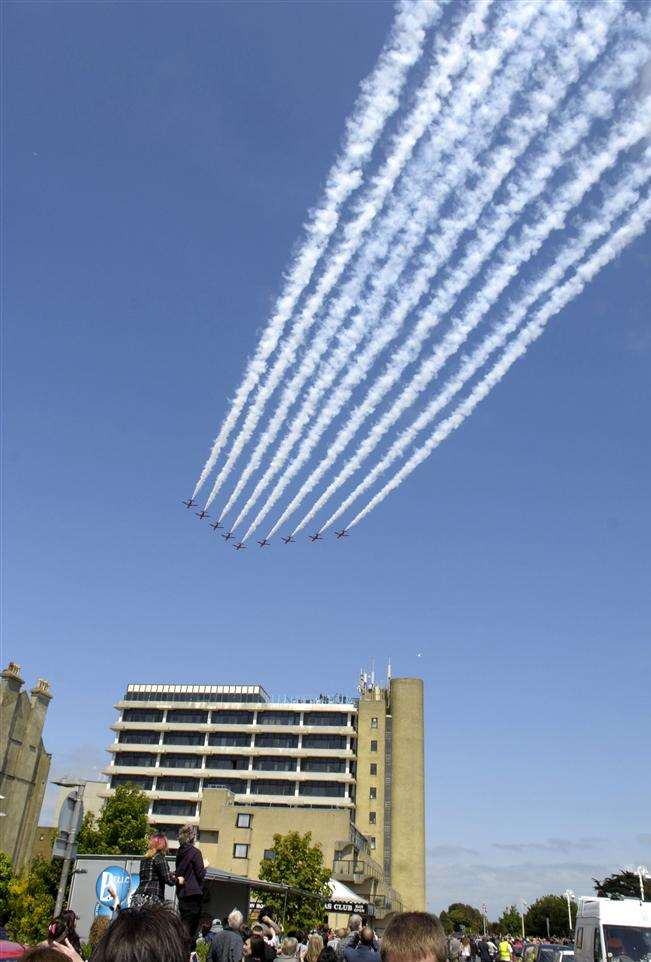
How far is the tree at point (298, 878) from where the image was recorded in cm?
4728

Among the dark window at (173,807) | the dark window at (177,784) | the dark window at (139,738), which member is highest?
the dark window at (139,738)

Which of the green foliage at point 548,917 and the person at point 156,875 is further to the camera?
the green foliage at point 548,917

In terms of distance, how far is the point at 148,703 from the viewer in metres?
97.4

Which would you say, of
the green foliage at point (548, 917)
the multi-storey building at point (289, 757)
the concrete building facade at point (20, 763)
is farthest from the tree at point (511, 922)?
the concrete building facade at point (20, 763)

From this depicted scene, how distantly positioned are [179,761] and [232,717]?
330 inches

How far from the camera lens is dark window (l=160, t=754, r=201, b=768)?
93.2 metres

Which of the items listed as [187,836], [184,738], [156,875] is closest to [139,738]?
[184,738]

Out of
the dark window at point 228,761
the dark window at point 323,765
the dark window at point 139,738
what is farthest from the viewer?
the dark window at point 139,738

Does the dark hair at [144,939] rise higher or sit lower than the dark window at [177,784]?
lower

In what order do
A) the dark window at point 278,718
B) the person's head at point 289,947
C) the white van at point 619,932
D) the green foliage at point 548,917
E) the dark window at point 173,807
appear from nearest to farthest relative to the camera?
the person's head at point 289,947 → the white van at point 619,932 → the dark window at point 173,807 → the dark window at point 278,718 → the green foliage at point 548,917

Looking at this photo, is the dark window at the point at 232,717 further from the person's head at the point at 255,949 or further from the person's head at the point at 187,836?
the person's head at the point at 187,836

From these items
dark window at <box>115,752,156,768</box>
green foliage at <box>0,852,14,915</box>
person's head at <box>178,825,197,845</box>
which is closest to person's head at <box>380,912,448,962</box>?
person's head at <box>178,825,197,845</box>

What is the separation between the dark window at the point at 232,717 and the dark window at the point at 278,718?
1461 mm

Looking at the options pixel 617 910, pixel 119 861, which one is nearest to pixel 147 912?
pixel 119 861
